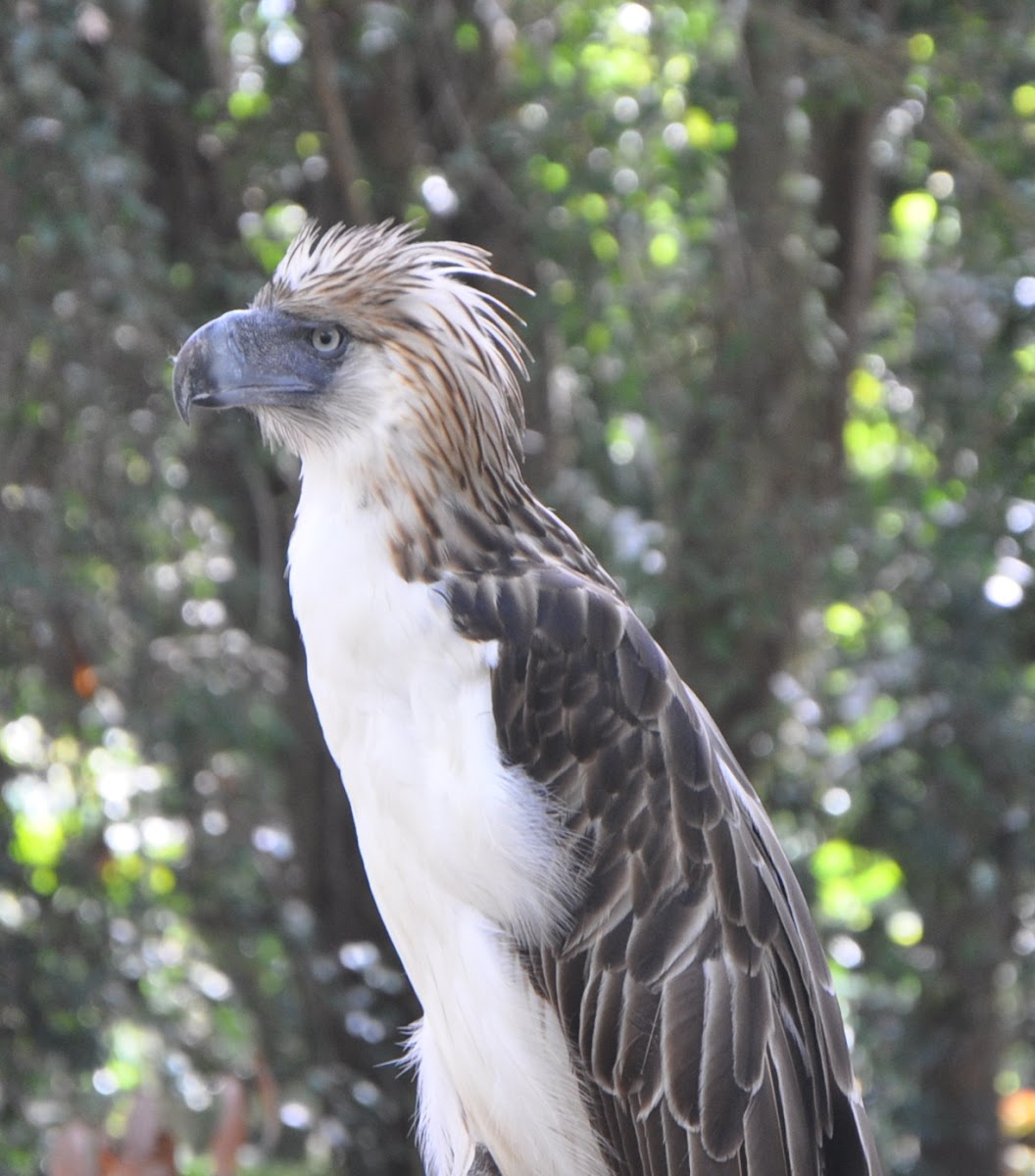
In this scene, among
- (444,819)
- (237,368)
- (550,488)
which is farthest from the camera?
(550,488)

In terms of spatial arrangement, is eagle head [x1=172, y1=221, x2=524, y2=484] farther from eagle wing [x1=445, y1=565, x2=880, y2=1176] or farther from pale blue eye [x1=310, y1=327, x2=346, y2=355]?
eagle wing [x1=445, y1=565, x2=880, y2=1176]

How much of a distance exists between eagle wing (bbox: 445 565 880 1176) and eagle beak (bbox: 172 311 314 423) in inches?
17.6

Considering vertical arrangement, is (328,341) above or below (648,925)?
above

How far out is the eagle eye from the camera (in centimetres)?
302

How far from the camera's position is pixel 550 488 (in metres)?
5.24

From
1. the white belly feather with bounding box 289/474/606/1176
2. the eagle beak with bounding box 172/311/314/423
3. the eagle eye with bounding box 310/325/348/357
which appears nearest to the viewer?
the white belly feather with bounding box 289/474/606/1176

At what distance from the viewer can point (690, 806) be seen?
9.46ft

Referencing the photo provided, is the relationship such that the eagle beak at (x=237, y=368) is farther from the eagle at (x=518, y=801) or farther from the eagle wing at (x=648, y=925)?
the eagle wing at (x=648, y=925)

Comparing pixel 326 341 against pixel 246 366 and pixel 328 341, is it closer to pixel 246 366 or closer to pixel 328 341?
pixel 328 341

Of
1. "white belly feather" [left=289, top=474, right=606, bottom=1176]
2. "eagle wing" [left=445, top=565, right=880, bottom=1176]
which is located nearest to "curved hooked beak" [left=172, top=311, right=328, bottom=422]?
"white belly feather" [left=289, top=474, right=606, bottom=1176]

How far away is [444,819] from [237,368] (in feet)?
2.60

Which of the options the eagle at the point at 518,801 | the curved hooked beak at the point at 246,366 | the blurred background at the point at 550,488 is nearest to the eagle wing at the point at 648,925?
the eagle at the point at 518,801

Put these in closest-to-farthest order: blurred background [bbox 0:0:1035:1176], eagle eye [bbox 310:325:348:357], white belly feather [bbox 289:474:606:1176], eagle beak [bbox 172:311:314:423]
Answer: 1. white belly feather [bbox 289:474:606:1176]
2. eagle beak [bbox 172:311:314:423]
3. eagle eye [bbox 310:325:348:357]
4. blurred background [bbox 0:0:1035:1176]

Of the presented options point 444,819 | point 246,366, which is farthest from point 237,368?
point 444,819
